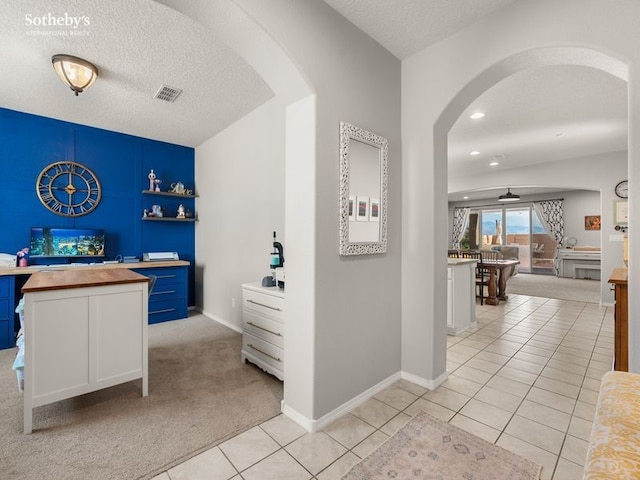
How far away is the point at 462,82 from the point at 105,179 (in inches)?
188

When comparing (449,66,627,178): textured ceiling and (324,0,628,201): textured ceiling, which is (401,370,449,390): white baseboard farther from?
(449,66,627,178): textured ceiling

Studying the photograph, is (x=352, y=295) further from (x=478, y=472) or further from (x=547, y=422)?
(x=547, y=422)

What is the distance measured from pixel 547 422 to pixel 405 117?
100 inches

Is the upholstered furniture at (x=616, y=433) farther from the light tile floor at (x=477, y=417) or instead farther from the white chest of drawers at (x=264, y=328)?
the white chest of drawers at (x=264, y=328)

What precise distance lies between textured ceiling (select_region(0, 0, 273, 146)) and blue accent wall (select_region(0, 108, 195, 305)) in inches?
10.4

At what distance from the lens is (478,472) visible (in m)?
1.59

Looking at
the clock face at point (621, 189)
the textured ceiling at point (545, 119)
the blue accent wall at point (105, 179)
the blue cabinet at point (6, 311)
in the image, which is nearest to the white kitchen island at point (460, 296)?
the textured ceiling at point (545, 119)

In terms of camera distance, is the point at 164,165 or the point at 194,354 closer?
the point at 194,354

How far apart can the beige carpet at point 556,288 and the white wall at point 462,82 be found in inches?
221

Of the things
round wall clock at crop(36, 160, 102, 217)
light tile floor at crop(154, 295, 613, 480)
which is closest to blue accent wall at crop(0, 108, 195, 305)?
round wall clock at crop(36, 160, 102, 217)

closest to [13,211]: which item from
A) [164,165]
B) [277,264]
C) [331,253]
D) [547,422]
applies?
[164,165]

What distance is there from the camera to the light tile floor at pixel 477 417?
167 cm

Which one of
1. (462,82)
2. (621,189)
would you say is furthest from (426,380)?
(621,189)

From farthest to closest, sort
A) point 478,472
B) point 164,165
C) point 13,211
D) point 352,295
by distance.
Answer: point 164,165 → point 13,211 → point 352,295 → point 478,472
